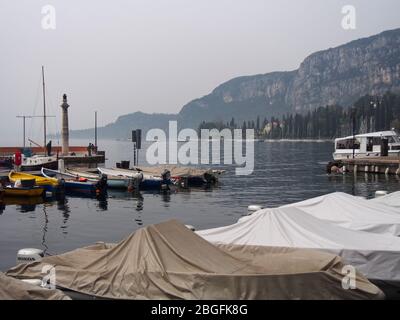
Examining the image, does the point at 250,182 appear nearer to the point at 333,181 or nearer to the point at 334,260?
the point at 333,181

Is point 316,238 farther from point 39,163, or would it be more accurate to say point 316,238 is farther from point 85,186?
point 39,163

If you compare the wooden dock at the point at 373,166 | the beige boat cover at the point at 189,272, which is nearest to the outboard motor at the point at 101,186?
the beige boat cover at the point at 189,272

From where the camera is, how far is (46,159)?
70500 millimetres

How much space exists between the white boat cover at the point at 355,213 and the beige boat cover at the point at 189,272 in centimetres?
628

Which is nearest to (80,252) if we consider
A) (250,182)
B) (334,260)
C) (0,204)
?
(334,260)

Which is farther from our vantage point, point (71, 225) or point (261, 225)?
point (71, 225)

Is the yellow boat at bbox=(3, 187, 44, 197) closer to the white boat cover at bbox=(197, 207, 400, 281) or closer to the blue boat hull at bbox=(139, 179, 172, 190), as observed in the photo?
the blue boat hull at bbox=(139, 179, 172, 190)

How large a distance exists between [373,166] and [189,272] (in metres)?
64.0

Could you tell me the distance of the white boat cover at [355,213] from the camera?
1769cm

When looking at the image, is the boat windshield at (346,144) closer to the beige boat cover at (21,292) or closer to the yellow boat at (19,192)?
the yellow boat at (19,192)

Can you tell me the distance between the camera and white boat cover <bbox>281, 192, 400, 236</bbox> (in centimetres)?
1769

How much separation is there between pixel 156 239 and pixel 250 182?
51.0 meters

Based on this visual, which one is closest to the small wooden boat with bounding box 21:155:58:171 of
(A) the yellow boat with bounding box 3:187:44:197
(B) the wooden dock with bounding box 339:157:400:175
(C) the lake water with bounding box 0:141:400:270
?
(C) the lake water with bounding box 0:141:400:270

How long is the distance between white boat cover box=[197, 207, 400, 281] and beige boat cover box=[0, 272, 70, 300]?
22.7 ft
